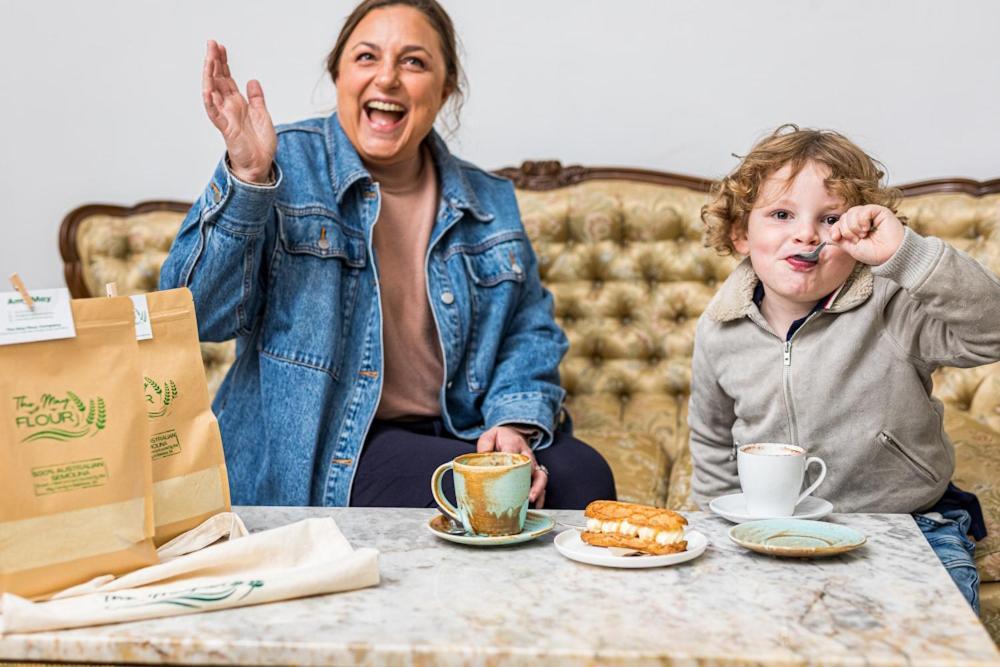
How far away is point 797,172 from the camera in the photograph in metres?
1.40

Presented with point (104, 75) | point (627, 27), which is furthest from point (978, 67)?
point (104, 75)

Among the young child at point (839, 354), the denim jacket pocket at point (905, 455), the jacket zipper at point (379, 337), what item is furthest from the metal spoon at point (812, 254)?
the jacket zipper at point (379, 337)

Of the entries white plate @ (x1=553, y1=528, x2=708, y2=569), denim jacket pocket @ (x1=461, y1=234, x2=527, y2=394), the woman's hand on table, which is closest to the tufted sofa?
denim jacket pocket @ (x1=461, y1=234, x2=527, y2=394)

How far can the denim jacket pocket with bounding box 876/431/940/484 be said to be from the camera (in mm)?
1370

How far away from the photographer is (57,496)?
823 millimetres

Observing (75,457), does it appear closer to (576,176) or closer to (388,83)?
(388,83)

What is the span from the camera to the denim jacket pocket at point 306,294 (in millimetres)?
1534

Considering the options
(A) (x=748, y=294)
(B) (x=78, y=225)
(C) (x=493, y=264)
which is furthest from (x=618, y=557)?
(B) (x=78, y=225)

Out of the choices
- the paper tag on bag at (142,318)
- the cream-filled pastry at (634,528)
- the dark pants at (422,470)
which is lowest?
the dark pants at (422,470)

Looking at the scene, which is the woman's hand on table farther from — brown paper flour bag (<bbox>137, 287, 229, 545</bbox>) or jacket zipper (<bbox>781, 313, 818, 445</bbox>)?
brown paper flour bag (<bbox>137, 287, 229, 545</bbox>)

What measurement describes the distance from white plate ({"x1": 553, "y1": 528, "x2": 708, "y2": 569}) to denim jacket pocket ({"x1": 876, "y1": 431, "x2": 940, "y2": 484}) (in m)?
0.53

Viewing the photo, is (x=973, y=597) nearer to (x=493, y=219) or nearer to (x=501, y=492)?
(x=501, y=492)

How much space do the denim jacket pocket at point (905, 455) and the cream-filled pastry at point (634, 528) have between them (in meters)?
0.54

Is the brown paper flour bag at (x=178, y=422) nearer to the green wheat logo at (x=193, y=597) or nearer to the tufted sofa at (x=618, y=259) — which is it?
the green wheat logo at (x=193, y=597)
